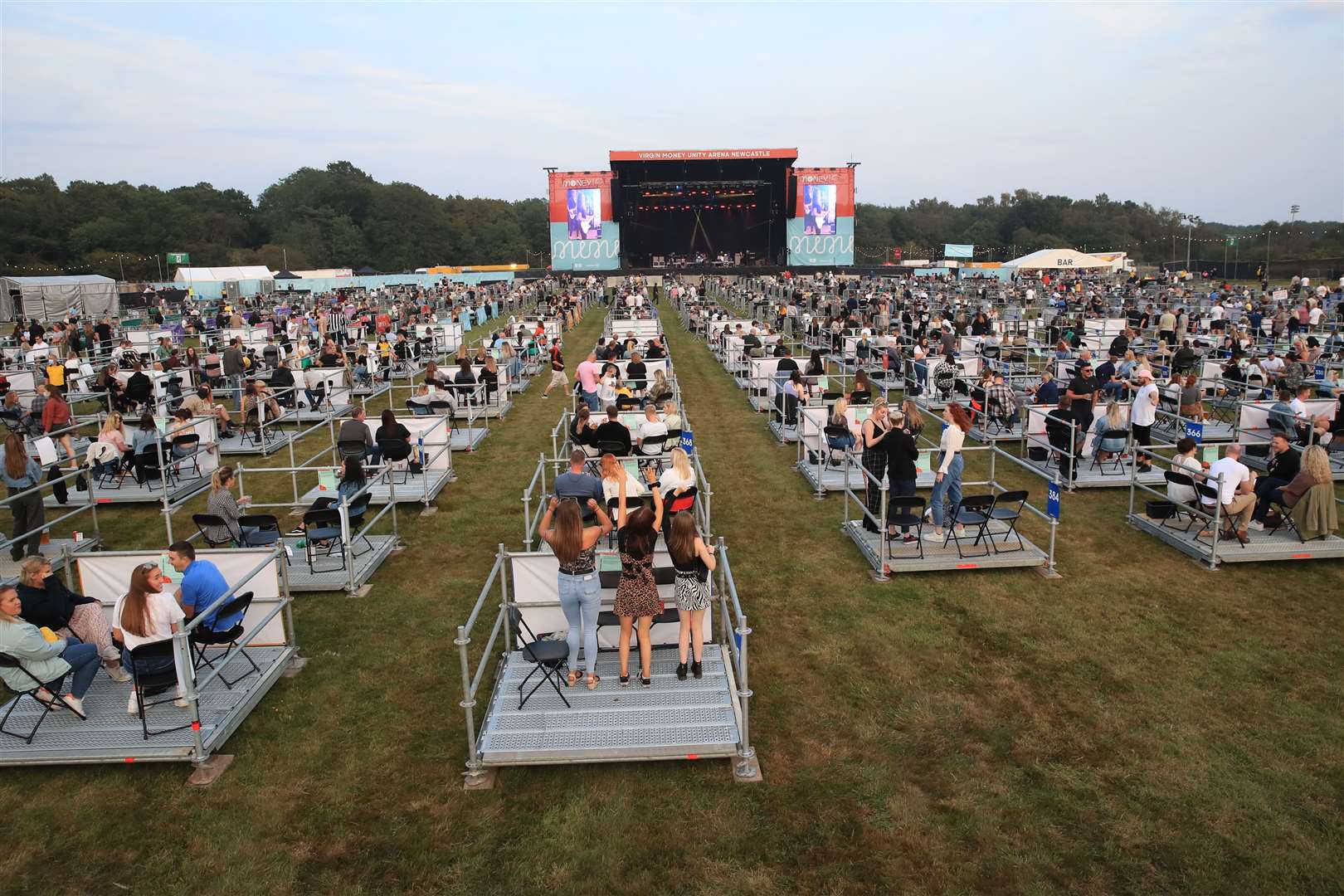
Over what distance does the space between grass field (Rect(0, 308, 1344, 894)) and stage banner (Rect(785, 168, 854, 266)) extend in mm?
54947

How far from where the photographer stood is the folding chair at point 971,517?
9.63 m

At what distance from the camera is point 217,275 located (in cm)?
6253

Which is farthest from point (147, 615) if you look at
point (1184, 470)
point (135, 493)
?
point (1184, 470)

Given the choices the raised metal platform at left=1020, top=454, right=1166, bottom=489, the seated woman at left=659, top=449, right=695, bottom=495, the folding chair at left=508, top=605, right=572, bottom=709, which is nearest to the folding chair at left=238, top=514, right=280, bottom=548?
the folding chair at left=508, top=605, right=572, bottom=709

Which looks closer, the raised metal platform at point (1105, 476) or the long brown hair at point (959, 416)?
the long brown hair at point (959, 416)

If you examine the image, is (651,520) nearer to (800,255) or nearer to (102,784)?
(102,784)

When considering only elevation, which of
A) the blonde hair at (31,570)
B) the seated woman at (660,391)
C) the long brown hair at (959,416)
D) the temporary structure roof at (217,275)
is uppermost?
the temporary structure roof at (217,275)

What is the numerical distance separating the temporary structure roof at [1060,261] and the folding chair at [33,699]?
199 feet

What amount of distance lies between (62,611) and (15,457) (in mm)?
4800

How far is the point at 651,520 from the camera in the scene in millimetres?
6504

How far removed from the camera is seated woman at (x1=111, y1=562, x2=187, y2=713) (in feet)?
21.2

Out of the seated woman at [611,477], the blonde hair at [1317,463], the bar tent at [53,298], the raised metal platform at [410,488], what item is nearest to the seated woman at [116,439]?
the raised metal platform at [410,488]

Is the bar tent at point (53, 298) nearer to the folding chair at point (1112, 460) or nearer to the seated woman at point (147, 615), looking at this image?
the seated woman at point (147, 615)

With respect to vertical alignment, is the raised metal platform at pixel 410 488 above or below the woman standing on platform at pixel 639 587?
below
